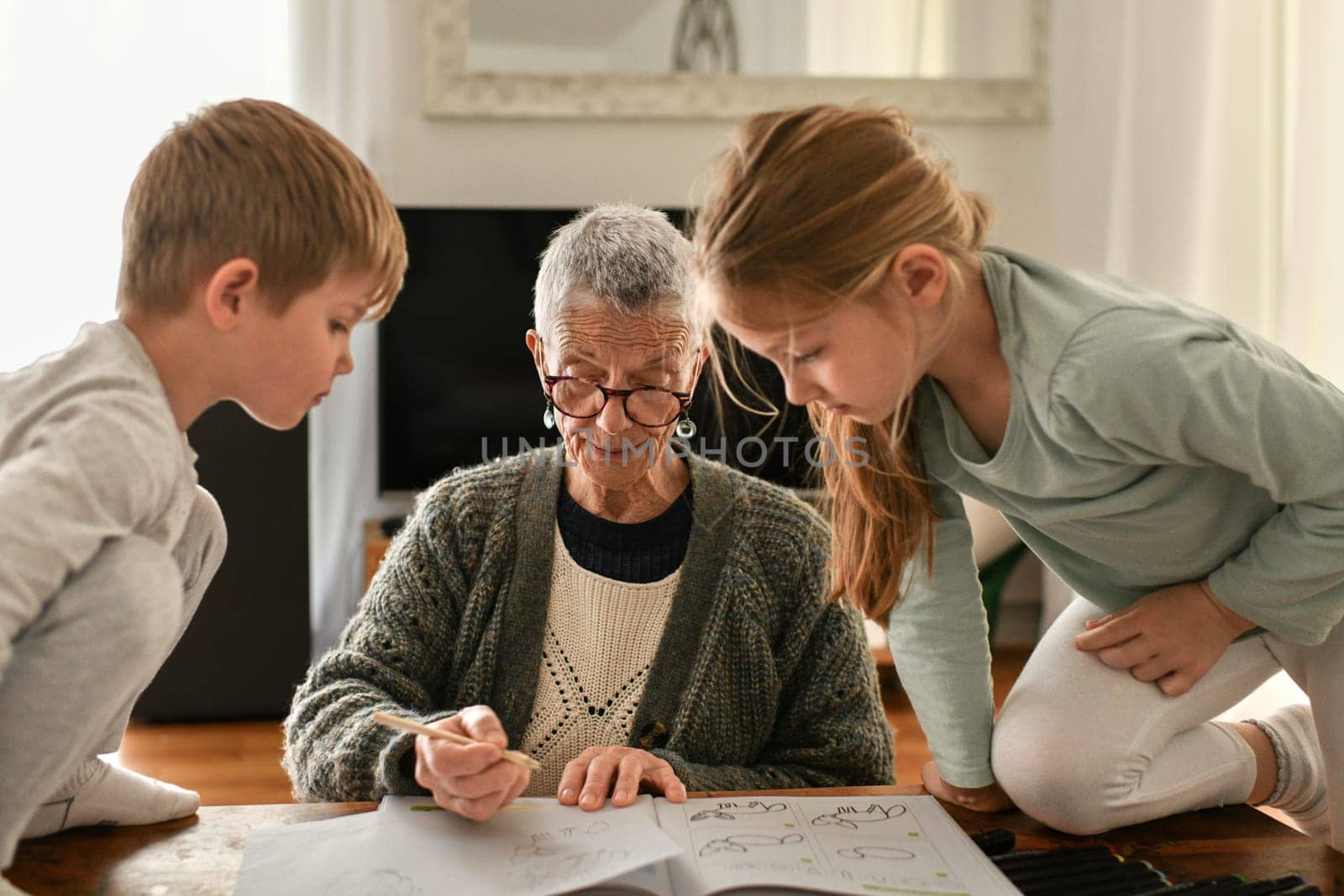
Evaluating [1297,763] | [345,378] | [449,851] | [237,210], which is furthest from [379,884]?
[345,378]

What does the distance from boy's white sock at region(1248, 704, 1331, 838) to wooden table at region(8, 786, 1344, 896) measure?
92mm

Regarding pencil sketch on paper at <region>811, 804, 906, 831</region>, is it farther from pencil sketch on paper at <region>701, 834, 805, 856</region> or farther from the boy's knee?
the boy's knee

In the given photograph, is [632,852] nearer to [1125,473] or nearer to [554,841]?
[554,841]

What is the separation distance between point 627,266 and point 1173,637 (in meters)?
0.65

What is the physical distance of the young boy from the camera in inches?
28.6

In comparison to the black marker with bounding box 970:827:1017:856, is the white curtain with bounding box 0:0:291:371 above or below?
above

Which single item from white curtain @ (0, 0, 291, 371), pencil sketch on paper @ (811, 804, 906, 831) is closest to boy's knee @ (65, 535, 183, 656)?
pencil sketch on paper @ (811, 804, 906, 831)

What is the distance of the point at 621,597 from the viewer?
134 centimetres

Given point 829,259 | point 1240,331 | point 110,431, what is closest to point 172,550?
point 110,431

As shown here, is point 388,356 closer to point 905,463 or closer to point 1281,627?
point 905,463

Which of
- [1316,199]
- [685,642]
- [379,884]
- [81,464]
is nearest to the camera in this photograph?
[81,464]

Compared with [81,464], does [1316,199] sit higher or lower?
higher

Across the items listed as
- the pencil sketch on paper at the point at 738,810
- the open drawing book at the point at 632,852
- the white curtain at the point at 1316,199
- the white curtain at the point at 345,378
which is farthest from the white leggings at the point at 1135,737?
the white curtain at the point at 345,378

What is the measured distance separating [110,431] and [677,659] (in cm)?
68
